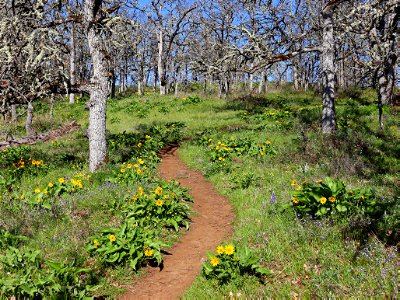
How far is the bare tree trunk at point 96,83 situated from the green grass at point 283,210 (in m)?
0.85

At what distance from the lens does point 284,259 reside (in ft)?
17.1

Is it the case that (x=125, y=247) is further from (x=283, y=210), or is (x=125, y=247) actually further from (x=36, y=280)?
(x=283, y=210)

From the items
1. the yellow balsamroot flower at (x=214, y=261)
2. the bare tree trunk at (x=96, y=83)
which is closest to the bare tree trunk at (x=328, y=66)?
the bare tree trunk at (x=96, y=83)

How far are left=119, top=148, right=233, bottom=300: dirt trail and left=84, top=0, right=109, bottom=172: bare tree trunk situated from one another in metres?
2.93

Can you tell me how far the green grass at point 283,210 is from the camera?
455cm

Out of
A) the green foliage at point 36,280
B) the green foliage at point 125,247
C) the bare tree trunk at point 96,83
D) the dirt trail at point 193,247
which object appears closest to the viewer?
the green foliage at point 36,280

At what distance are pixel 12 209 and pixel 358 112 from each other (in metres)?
16.0

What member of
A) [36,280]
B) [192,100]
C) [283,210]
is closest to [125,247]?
[36,280]

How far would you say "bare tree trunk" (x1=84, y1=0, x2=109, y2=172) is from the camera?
401 inches

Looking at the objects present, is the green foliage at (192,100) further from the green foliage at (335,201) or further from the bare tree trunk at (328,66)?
the green foliage at (335,201)

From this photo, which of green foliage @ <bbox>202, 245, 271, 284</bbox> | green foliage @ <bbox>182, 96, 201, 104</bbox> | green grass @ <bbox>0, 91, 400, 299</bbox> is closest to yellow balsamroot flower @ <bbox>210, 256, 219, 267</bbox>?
green foliage @ <bbox>202, 245, 271, 284</bbox>

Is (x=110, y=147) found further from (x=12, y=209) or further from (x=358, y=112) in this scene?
(x=358, y=112)

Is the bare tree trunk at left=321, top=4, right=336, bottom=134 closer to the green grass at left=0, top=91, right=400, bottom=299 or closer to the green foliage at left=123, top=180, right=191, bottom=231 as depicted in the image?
the green grass at left=0, top=91, right=400, bottom=299

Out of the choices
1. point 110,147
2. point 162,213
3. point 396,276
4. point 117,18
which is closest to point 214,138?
point 110,147
